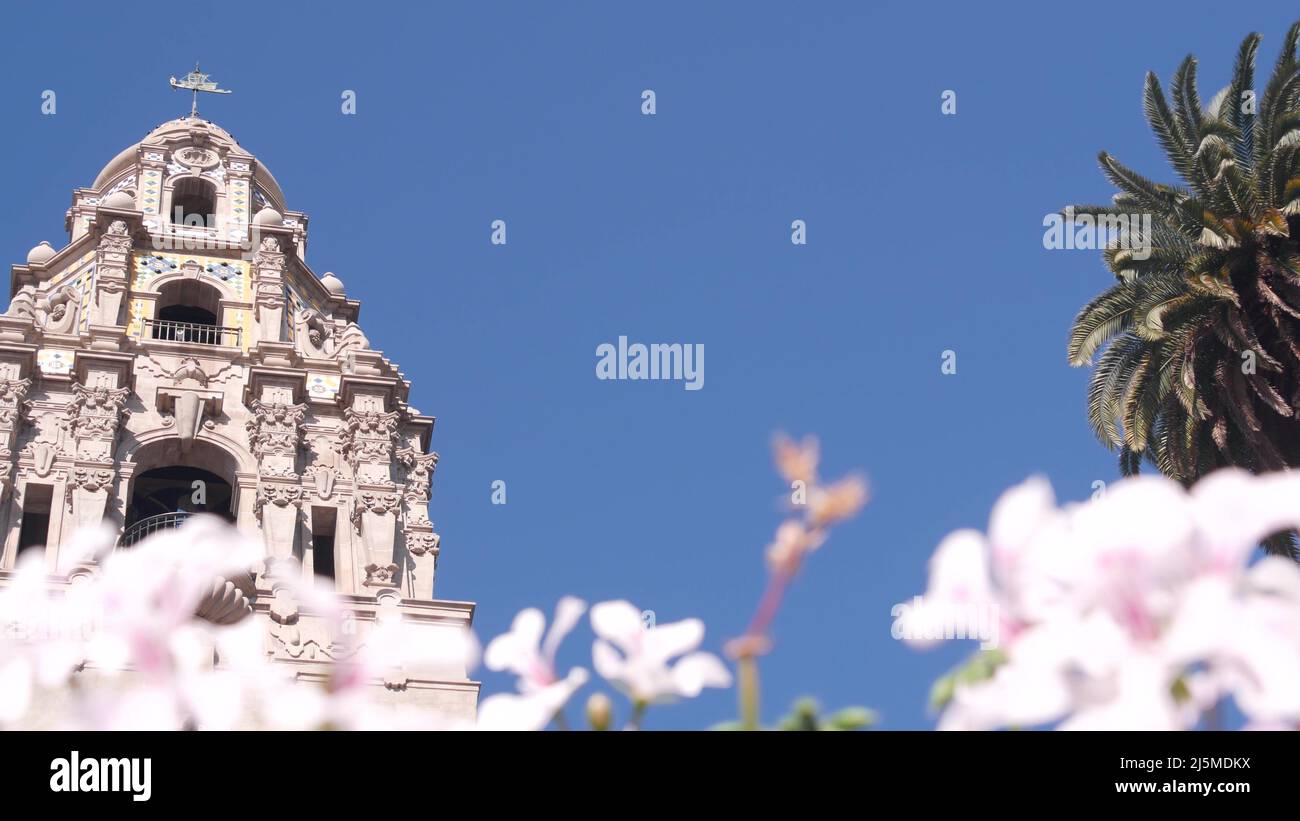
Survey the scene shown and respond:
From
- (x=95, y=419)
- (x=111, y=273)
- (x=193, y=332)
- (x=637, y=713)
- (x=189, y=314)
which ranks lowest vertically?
(x=637, y=713)

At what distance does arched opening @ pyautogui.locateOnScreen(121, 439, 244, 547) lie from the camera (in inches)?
1407

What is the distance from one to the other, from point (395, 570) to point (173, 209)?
13567 mm

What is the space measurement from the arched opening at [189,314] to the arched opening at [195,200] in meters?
3.04

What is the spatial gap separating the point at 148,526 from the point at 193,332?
6980 millimetres

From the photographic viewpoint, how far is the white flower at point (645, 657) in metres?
3.65

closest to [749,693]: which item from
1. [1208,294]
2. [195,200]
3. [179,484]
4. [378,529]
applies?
[1208,294]

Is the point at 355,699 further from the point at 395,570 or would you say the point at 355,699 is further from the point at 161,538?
the point at 395,570

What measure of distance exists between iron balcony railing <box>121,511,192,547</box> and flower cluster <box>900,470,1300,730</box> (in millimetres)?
32120

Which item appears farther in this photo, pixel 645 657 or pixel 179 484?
pixel 179 484

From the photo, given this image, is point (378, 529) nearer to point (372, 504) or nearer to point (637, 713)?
point (372, 504)

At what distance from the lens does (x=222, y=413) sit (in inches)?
1438

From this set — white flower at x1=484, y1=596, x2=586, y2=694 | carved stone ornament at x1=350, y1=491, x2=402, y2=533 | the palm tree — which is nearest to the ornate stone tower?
carved stone ornament at x1=350, y1=491, x2=402, y2=533

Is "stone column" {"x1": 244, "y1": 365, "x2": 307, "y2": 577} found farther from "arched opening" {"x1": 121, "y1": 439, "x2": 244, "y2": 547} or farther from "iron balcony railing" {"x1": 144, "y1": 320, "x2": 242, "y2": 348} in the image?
"iron balcony railing" {"x1": 144, "y1": 320, "x2": 242, "y2": 348}

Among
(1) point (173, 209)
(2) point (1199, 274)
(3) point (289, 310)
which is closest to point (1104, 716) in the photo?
(2) point (1199, 274)
